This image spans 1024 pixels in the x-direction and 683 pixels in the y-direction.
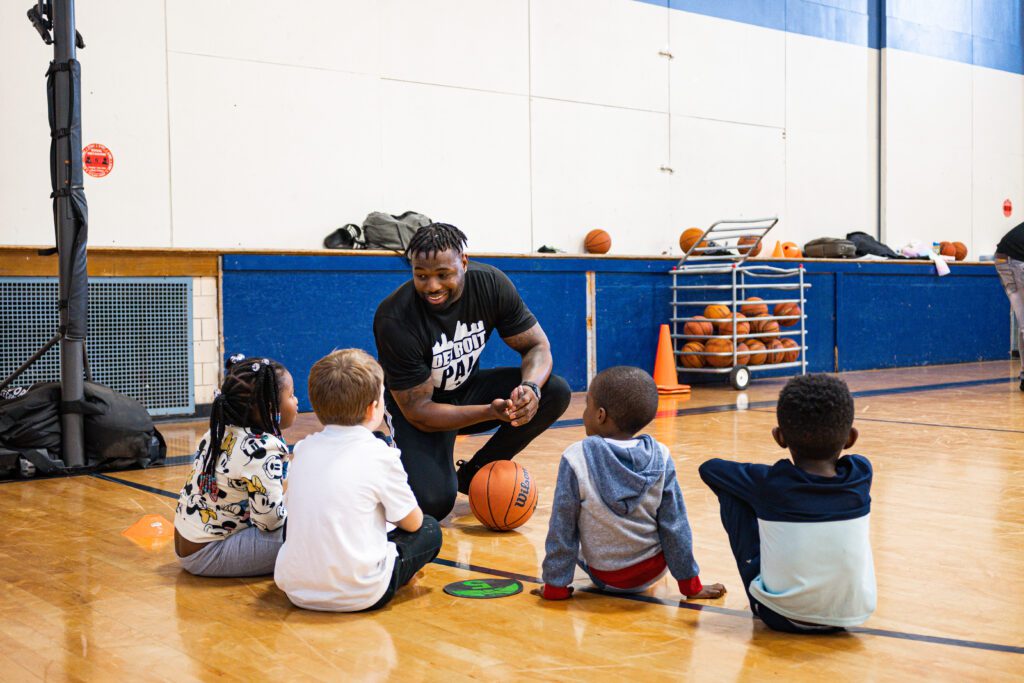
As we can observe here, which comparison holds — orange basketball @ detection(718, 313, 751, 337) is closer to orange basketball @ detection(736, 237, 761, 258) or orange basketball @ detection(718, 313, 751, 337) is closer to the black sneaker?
orange basketball @ detection(736, 237, 761, 258)

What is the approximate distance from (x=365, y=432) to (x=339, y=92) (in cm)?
687

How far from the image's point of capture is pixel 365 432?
3418 millimetres

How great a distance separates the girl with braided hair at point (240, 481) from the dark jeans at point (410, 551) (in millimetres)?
526

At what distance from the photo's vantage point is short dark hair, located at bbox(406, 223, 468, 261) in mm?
4539

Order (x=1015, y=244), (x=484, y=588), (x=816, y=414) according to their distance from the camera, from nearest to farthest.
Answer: (x=816, y=414)
(x=484, y=588)
(x=1015, y=244)

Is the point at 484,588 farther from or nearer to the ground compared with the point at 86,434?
nearer to the ground

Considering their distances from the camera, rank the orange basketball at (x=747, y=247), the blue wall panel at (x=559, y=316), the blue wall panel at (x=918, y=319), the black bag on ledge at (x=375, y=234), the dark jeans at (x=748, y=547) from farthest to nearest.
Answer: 1. the blue wall panel at (x=918, y=319)
2. the orange basketball at (x=747, y=247)
3. the blue wall panel at (x=559, y=316)
4. the black bag on ledge at (x=375, y=234)
5. the dark jeans at (x=748, y=547)

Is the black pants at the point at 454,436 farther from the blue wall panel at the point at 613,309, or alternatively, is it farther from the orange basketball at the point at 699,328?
the orange basketball at the point at 699,328

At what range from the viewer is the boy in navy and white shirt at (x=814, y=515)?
9.75 ft

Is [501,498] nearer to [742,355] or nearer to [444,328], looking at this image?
[444,328]

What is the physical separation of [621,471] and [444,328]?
5.22ft

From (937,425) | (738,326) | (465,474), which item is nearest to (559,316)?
(738,326)

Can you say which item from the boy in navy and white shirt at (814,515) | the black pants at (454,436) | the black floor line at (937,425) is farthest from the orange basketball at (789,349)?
the boy in navy and white shirt at (814,515)

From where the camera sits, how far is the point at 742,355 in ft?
37.4
